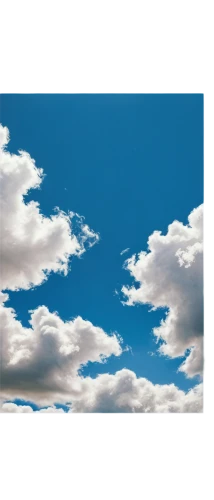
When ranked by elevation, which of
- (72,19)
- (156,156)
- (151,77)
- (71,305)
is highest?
(156,156)

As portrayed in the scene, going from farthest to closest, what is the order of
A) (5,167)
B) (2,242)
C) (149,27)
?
(2,242)
(5,167)
(149,27)

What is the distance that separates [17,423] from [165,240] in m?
3.85

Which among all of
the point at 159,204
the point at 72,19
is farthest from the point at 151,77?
the point at 159,204

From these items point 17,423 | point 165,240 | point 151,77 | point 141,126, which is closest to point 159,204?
point 165,240

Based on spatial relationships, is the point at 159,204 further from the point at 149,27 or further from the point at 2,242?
the point at 149,27

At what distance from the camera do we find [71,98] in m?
8.21

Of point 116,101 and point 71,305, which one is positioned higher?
point 116,101

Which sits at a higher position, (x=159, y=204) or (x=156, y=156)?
(x=156, y=156)

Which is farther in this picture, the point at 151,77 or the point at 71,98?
the point at 71,98

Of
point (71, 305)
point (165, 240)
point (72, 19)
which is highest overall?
point (165, 240)

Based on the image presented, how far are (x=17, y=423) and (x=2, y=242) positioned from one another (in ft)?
9.65

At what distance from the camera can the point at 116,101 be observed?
7.97m

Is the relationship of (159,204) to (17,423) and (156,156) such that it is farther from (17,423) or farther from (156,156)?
(17,423)

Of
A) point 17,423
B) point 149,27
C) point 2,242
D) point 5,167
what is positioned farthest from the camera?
point 2,242
